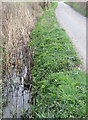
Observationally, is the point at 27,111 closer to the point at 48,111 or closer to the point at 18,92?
the point at 48,111

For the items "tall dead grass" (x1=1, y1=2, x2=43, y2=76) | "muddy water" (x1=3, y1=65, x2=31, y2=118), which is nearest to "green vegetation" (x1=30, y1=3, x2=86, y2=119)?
"muddy water" (x1=3, y1=65, x2=31, y2=118)

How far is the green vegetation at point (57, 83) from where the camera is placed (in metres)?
3.05

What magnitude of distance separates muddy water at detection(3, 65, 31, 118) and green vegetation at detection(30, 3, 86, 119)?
0.62ft

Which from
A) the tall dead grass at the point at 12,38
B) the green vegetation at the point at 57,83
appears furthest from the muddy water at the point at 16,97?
the tall dead grass at the point at 12,38

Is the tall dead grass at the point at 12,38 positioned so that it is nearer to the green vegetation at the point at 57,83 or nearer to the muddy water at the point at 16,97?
the muddy water at the point at 16,97

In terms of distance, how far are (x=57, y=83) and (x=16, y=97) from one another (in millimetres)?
957

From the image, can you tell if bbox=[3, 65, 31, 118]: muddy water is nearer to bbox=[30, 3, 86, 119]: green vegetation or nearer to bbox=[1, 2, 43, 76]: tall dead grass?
bbox=[30, 3, 86, 119]: green vegetation

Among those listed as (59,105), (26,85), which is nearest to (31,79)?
(26,85)

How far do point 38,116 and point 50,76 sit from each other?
55.2 inches

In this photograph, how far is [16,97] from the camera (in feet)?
12.3

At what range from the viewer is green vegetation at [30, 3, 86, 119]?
305 centimetres

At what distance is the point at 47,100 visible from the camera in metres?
3.37

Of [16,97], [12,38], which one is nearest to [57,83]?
[16,97]

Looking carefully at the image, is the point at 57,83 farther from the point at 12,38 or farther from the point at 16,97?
the point at 12,38
